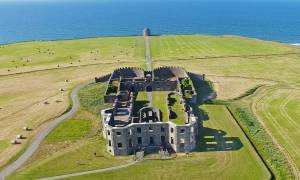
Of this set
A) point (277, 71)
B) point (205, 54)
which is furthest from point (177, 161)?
point (205, 54)

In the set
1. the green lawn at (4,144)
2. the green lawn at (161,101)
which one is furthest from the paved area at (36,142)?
the green lawn at (161,101)

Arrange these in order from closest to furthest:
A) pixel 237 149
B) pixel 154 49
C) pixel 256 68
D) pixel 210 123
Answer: pixel 237 149
pixel 210 123
pixel 256 68
pixel 154 49

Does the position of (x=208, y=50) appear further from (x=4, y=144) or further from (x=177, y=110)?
(x=4, y=144)

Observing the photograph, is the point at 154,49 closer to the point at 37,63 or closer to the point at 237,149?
the point at 37,63

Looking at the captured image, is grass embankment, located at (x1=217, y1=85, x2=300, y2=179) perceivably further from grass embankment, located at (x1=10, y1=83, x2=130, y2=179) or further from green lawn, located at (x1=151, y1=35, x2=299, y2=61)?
green lawn, located at (x1=151, y1=35, x2=299, y2=61)

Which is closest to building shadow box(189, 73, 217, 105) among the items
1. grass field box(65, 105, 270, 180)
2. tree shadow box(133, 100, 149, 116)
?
tree shadow box(133, 100, 149, 116)

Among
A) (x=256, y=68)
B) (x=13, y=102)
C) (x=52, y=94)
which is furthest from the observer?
(x=256, y=68)

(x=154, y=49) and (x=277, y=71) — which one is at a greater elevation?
(x=154, y=49)
